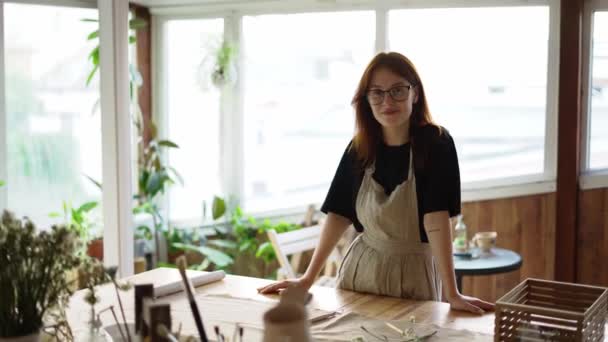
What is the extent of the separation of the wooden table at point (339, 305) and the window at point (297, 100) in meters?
2.80

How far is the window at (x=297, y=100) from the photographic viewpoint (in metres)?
5.12

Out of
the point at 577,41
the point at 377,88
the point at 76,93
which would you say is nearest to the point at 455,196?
the point at 377,88

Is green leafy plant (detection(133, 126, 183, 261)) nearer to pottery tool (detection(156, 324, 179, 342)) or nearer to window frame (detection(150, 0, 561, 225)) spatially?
window frame (detection(150, 0, 561, 225))

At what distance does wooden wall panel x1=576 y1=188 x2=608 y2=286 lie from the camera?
4.55 metres

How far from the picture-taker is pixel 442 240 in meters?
2.35

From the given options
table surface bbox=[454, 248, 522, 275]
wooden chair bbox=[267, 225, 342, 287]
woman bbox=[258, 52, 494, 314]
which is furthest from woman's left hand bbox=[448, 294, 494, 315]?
wooden chair bbox=[267, 225, 342, 287]

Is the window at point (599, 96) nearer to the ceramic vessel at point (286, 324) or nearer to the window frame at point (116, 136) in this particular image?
the window frame at point (116, 136)

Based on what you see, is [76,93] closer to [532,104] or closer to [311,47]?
[311,47]

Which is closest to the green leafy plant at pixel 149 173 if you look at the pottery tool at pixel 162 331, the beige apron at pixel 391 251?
the beige apron at pixel 391 251

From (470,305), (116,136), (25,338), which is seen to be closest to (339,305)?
(470,305)

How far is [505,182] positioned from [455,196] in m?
2.49

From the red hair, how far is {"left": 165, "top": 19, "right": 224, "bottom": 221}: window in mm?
2891

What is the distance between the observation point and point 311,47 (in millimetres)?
5191

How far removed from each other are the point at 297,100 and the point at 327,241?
9.27 ft
